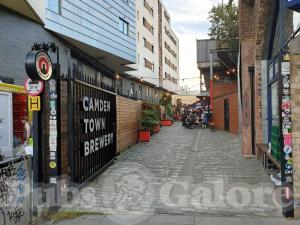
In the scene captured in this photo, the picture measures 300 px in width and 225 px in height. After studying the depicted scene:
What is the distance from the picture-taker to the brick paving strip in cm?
630

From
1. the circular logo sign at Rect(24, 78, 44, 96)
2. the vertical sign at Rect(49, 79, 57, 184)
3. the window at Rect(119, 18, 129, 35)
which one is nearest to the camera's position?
the circular logo sign at Rect(24, 78, 44, 96)

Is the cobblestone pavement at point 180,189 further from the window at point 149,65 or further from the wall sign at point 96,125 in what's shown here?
the window at point 149,65

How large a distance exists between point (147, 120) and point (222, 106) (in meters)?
9.91

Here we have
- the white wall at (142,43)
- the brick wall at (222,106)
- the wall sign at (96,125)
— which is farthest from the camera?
the white wall at (142,43)

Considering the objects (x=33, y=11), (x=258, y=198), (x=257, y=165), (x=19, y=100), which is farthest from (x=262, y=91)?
(x=33, y=11)

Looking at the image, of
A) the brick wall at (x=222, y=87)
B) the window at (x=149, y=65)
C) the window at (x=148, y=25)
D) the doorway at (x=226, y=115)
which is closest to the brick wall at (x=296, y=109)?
the doorway at (x=226, y=115)

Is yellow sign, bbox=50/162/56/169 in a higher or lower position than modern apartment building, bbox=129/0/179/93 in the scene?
lower

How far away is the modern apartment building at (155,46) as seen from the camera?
42688mm

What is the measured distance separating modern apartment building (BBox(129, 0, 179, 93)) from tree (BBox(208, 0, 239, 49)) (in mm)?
7821

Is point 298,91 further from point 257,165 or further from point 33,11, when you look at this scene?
point 33,11

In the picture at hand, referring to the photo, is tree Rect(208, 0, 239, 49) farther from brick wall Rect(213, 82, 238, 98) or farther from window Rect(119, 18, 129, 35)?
window Rect(119, 18, 129, 35)

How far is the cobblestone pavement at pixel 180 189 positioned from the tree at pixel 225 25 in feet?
61.1

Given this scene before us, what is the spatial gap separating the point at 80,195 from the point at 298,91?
14.8 feet

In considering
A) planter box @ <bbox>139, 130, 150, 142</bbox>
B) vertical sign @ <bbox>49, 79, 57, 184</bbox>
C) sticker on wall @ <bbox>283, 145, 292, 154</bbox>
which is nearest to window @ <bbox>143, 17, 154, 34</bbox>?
planter box @ <bbox>139, 130, 150, 142</bbox>
